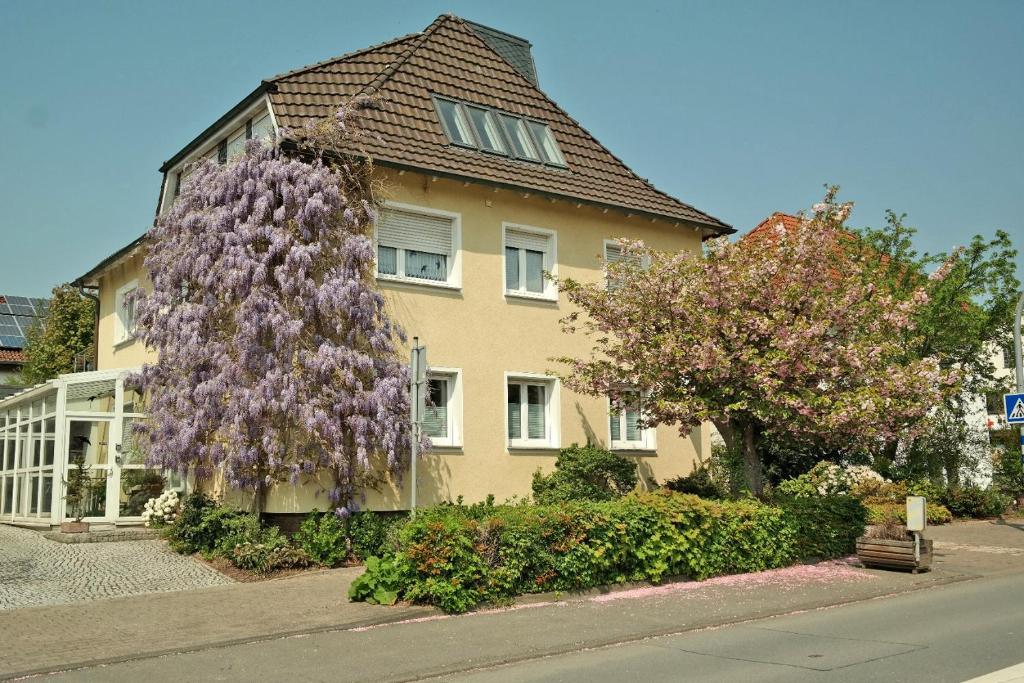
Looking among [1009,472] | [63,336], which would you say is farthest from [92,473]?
[1009,472]

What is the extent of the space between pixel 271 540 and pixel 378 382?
2831 millimetres

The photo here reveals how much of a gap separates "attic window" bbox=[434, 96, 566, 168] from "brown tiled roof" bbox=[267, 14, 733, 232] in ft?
0.64

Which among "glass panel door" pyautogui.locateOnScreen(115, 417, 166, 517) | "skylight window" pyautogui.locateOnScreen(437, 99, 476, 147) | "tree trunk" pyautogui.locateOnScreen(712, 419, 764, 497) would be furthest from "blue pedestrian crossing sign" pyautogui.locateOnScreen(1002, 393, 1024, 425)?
"glass panel door" pyautogui.locateOnScreen(115, 417, 166, 517)

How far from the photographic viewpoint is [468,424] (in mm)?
17406

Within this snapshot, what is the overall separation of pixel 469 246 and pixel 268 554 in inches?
263

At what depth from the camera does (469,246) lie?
1792cm

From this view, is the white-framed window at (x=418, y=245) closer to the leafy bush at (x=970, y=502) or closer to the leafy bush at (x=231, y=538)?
the leafy bush at (x=231, y=538)

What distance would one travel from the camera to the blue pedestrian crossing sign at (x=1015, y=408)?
67.2ft

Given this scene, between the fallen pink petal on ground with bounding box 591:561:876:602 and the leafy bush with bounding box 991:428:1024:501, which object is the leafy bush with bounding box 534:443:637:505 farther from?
the leafy bush with bounding box 991:428:1024:501

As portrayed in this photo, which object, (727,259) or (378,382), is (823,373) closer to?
(727,259)

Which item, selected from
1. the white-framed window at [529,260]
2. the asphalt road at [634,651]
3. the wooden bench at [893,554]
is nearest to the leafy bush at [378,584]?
the asphalt road at [634,651]

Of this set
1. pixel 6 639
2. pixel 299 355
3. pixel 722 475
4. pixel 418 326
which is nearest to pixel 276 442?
pixel 299 355

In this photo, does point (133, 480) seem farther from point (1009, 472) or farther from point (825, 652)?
point (1009, 472)

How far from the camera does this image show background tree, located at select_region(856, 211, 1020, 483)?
76.7ft
